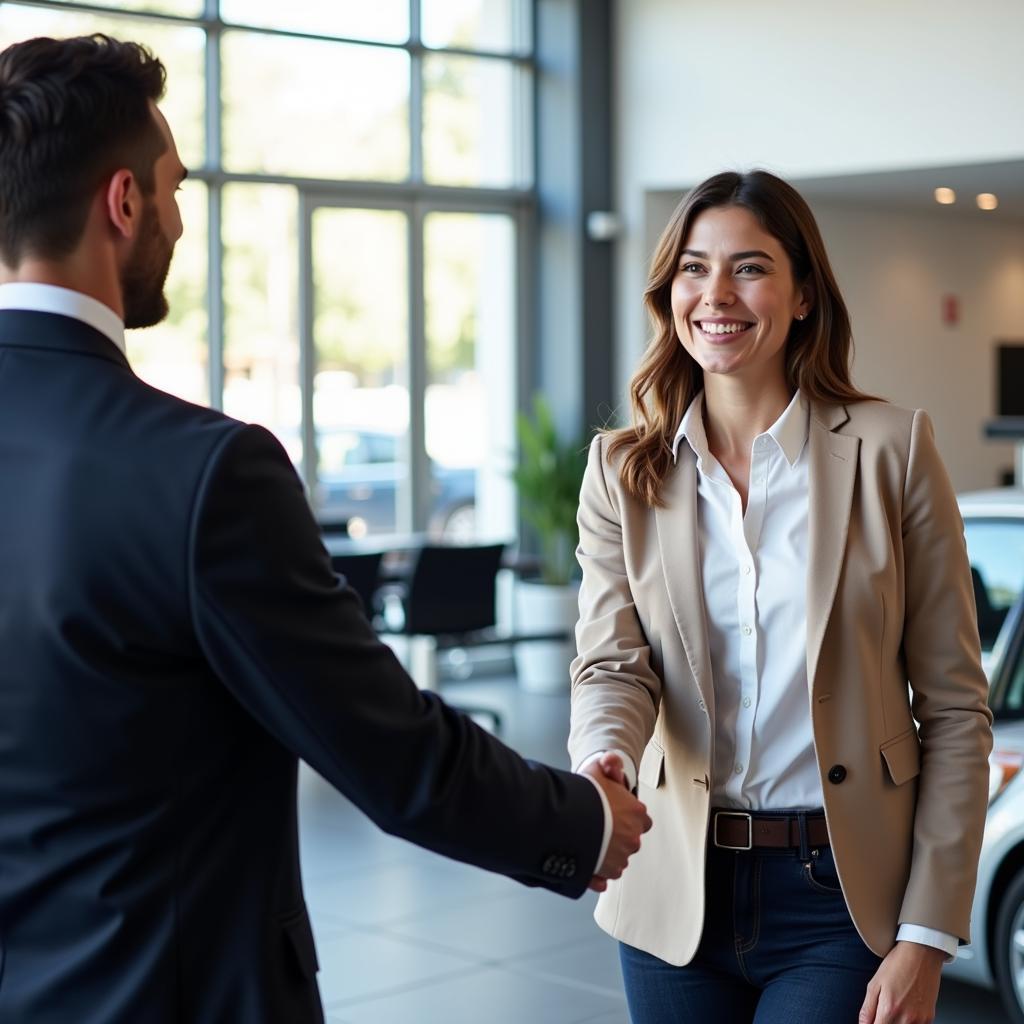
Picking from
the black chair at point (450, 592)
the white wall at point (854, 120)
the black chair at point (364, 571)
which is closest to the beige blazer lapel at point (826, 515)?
the black chair at point (364, 571)

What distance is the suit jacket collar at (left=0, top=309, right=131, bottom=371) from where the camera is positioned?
1.54 metres

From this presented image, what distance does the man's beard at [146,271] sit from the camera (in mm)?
1582

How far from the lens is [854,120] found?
10258mm

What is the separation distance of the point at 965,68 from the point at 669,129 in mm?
2138

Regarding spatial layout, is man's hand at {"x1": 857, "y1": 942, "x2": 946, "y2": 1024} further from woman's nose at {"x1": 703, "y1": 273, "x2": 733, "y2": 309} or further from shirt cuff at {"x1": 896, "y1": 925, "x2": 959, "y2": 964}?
woman's nose at {"x1": 703, "y1": 273, "x2": 733, "y2": 309}

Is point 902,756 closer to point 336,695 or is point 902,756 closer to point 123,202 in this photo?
point 336,695

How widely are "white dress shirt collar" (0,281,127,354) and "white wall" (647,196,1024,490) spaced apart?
1015 cm

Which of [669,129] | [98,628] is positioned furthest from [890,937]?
[669,129]

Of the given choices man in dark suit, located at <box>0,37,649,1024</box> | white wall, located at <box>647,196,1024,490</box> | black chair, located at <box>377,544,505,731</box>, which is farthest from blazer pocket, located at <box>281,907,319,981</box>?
white wall, located at <box>647,196,1024,490</box>

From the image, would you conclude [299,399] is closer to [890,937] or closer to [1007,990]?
[1007,990]

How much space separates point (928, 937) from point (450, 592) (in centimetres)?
682

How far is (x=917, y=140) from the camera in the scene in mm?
10016

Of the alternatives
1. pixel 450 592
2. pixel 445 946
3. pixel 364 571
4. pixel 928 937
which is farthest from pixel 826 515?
pixel 450 592

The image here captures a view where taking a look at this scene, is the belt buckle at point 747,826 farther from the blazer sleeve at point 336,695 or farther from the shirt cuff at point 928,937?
the blazer sleeve at point 336,695
